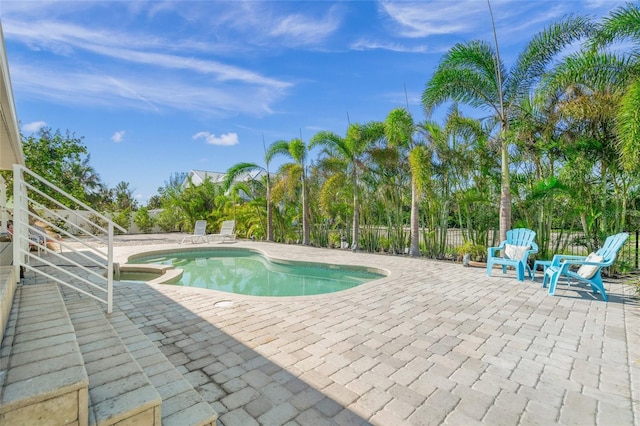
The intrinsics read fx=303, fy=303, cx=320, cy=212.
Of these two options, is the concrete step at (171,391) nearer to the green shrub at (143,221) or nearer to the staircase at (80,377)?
the staircase at (80,377)

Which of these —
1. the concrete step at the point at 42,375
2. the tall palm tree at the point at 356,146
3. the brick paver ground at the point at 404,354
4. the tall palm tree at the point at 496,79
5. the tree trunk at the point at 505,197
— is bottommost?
the brick paver ground at the point at 404,354

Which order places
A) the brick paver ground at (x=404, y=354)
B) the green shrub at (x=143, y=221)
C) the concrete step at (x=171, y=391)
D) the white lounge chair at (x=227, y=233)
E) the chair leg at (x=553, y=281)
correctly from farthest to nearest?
the green shrub at (x=143, y=221) < the white lounge chair at (x=227, y=233) < the chair leg at (x=553, y=281) < the brick paver ground at (x=404, y=354) < the concrete step at (x=171, y=391)

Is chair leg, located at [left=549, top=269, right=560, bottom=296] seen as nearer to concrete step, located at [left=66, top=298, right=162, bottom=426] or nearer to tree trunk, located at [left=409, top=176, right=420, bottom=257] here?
tree trunk, located at [left=409, top=176, right=420, bottom=257]

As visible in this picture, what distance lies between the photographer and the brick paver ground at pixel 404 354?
219 centimetres

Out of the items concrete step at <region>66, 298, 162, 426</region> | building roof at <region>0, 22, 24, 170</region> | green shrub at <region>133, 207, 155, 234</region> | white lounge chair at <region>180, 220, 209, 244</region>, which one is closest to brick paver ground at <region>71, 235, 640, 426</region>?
concrete step at <region>66, 298, 162, 426</region>

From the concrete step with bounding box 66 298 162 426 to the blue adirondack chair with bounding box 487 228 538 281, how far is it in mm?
6847

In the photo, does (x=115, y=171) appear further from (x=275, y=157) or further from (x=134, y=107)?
(x=275, y=157)

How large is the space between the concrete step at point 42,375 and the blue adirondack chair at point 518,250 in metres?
7.17

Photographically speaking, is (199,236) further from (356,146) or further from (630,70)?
→ (630,70)

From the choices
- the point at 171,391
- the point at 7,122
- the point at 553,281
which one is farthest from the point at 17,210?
the point at 553,281


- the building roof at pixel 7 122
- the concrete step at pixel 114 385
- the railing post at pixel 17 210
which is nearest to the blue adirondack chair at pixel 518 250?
the concrete step at pixel 114 385

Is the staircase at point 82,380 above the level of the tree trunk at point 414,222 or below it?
below

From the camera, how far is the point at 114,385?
1837 millimetres

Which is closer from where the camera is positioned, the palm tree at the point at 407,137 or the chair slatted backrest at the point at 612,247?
the chair slatted backrest at the point at 612,247
